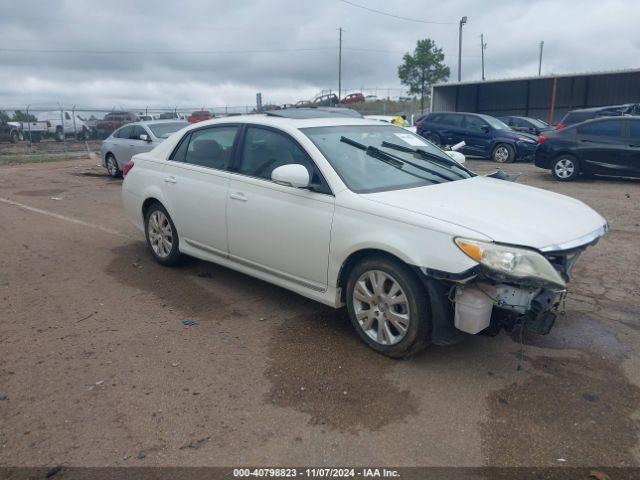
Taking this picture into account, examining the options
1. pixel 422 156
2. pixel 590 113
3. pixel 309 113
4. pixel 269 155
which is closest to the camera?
pixel 269 155

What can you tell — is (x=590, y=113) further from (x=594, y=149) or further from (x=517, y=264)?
(x=517, y=264)

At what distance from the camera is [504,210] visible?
3727mm

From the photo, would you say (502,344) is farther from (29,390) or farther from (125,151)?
(125,151)

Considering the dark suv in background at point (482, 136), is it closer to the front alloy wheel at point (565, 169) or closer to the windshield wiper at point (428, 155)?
the front alloy wheel at point (565, 169)

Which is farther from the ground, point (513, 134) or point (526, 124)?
point (526, 124)

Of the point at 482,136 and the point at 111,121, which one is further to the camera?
the point at 111,121

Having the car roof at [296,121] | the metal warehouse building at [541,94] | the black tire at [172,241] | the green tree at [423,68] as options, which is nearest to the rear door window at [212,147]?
the car roof at [296,121]

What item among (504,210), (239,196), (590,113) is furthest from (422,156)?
(590,113)

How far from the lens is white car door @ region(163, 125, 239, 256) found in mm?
4941

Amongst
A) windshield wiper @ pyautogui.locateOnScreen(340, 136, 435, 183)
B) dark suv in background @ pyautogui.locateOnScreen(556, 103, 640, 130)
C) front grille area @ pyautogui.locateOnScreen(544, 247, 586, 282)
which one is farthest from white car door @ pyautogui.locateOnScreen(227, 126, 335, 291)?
dark suv in background @ pyautogui.locateOnScreen(556, 103, 640, 130)

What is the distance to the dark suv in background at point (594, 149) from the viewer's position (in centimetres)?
1115

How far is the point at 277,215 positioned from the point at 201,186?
45.3 inches

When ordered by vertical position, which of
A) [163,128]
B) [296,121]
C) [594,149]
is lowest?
[594,149]

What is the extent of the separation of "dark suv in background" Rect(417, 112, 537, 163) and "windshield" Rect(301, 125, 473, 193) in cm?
1189
